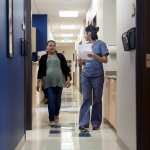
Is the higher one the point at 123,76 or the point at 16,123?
the point at 123,76

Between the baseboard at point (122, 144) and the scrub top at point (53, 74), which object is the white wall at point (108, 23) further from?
the baseboard at point (122, 144)

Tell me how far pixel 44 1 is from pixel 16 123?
6403mm

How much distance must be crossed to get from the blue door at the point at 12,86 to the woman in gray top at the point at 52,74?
141 cm

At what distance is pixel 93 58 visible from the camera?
17.9 ft

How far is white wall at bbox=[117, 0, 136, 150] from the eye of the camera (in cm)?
375

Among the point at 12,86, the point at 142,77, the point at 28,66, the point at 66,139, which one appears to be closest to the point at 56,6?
the point at 28,66

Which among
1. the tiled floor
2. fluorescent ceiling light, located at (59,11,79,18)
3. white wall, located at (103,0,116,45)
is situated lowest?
the tiled floor

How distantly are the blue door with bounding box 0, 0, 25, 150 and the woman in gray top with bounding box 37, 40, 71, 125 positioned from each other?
1.41 m

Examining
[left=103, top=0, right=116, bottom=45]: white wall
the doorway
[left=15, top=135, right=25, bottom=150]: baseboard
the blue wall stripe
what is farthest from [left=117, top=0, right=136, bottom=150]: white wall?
the blue wall stripe

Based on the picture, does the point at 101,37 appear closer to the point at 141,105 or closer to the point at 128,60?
the point at 128,60

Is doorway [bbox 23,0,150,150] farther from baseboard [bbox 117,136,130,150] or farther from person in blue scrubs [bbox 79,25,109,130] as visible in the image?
person in blue scrubs [bbox 79,25,109,130]

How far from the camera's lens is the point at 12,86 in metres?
3.83

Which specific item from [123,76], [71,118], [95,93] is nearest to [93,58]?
[95,93]

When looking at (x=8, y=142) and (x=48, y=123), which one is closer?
(x=8, y=142)
